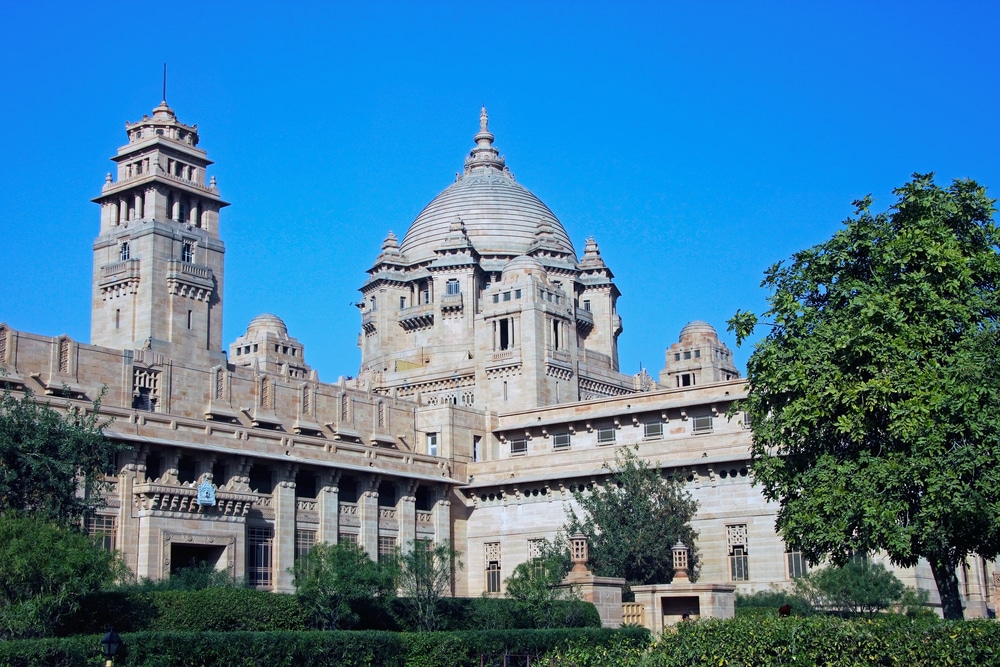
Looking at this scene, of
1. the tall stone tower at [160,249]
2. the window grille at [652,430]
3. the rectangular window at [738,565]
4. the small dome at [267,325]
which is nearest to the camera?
the rectangular window at [738,565]

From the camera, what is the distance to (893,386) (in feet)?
116

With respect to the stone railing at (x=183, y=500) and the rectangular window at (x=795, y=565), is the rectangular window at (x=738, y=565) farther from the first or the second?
the stone railing at (x=183, y=500)

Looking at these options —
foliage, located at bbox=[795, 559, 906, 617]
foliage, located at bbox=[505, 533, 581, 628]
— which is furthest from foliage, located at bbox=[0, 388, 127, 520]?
foliage, located at bbox=[795, 559, 906, 617]

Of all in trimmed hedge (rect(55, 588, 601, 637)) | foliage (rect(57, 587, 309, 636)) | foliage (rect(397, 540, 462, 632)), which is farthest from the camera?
foliage (rect(397, 540, 462, 632))

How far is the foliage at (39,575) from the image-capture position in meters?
34.3

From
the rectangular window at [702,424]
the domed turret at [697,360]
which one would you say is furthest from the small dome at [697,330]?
the rectangular window at [702,424]

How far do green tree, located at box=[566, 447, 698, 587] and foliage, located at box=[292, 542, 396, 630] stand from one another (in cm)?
1357

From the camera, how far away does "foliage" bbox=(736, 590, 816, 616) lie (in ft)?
163

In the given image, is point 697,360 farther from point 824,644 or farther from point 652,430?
point 824,644

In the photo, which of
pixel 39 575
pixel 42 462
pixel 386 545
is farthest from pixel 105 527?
pixel 386 545

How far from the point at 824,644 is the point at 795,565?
29.8m

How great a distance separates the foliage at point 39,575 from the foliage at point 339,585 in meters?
8.72

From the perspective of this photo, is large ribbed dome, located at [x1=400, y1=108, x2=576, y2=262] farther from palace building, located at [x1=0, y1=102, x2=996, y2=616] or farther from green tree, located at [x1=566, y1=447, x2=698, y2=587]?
green tree, located at [x1=566, y1=447, x2=698, y2=587]

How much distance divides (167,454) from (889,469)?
3037 centimetres
